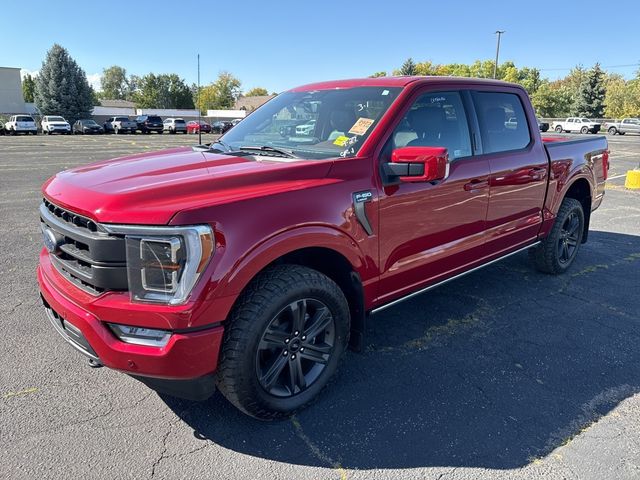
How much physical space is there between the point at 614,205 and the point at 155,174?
9606 millimetres

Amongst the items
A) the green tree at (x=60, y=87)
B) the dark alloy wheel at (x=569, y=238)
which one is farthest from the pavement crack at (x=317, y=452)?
the green tree at (x=60, y=87)

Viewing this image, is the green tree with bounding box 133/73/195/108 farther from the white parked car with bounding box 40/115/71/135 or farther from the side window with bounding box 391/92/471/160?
the side window with bounding box 391/92/471/160

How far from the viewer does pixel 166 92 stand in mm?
95750

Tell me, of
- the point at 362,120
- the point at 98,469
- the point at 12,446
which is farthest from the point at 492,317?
the point at 12,446

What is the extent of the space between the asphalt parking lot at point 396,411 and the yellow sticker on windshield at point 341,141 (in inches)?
59.5

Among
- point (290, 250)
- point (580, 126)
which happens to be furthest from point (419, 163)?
point (580, 126)

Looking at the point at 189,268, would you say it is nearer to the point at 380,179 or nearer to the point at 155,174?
the point at 155,174

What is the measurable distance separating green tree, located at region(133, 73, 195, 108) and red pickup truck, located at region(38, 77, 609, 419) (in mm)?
97022

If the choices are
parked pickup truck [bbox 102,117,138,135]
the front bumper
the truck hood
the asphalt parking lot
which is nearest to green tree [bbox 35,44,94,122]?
parked pickup truck [bbox 102,117,138,135]

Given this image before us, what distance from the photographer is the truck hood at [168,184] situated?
2.23 metres

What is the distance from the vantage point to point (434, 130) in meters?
3.52

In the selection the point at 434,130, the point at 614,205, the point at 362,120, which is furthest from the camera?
the point at 614,205

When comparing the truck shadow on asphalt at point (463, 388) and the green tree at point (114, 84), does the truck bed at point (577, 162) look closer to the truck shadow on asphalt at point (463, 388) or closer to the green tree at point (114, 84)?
the truck shadow on asphalt at point (463, 388)

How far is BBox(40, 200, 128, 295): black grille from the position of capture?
2.23m
